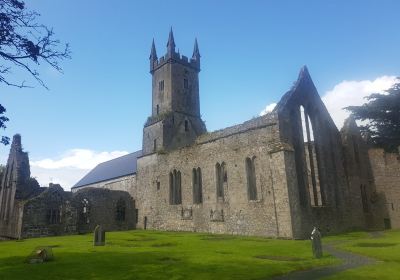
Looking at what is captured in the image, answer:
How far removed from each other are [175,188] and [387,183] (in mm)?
19814

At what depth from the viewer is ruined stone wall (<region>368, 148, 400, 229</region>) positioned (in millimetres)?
30156

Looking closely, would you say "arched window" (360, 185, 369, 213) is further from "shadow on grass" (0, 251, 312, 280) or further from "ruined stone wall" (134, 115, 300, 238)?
"shadow on grass" (0, 251, 312, 280)

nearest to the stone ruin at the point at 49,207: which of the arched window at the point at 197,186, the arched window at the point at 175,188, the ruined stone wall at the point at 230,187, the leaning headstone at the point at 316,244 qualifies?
the ruined stone wall at the point at 230,187

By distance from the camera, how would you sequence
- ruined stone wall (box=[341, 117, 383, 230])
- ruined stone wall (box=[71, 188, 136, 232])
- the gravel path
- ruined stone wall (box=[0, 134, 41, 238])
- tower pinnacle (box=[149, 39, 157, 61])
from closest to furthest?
the gravel path, ruined stone wall (box=[341, 117, 383, 230]), ruined stone wall (box=[0, 134, 41, 238]), ruined stone wall (box=[71, 188, 136, 232]), tower pinnacle (box=[149, 39, 157, 61])

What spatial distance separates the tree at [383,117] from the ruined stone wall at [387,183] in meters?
5.28

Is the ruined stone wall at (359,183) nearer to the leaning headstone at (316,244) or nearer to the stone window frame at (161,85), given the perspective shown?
the leaning headstone at (316,244)

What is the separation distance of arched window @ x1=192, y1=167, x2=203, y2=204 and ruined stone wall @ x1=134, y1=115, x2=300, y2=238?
359 millimetres

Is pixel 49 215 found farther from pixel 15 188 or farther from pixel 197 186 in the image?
pixel 197 186

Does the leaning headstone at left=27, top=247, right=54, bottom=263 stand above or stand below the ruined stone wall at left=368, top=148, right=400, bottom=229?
below

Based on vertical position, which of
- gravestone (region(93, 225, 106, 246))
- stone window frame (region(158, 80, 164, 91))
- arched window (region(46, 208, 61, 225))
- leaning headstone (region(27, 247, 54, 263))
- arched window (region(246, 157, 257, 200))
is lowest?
leaning headstone (region(27, 247, 54, 263))

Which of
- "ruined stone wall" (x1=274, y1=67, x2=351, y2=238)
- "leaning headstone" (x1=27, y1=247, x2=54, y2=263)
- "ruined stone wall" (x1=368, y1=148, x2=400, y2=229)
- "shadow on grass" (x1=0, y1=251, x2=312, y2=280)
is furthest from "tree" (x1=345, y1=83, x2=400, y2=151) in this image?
"leaning headstone" (x1=27, y1=247, x2=54, y2=263)

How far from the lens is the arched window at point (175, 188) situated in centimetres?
3148

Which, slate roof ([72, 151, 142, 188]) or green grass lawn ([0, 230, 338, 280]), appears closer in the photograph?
green grass lawn ([0, 230, 338, 280])

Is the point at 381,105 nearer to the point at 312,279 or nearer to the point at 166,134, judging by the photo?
the point at 166,134
